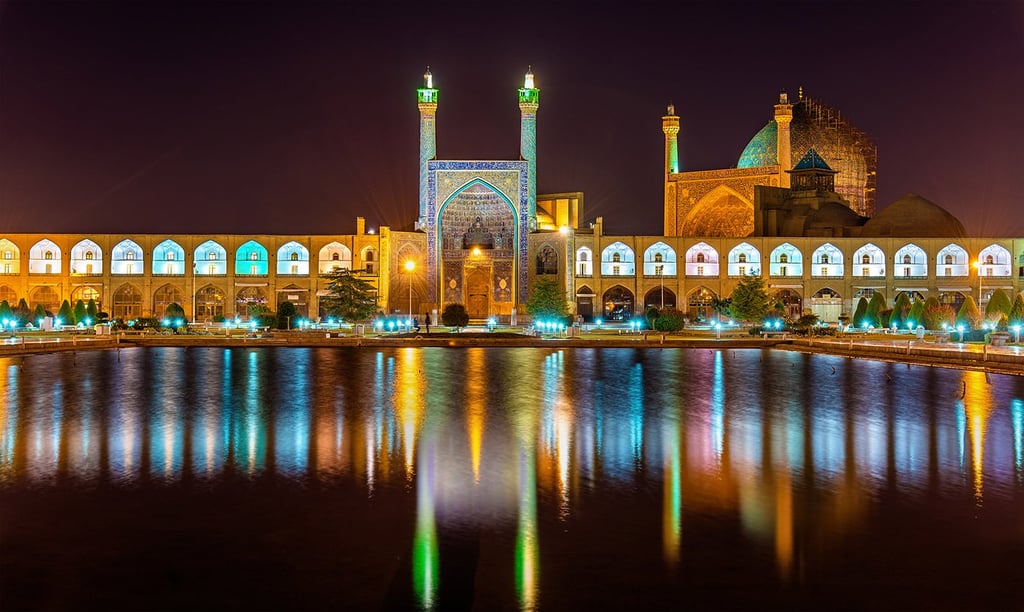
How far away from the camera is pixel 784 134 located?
37188mm

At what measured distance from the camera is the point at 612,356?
60.8ft

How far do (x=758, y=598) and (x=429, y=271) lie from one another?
94.6 ft

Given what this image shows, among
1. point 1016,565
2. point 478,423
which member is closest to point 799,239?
point 478,423

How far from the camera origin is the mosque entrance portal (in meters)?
34.2

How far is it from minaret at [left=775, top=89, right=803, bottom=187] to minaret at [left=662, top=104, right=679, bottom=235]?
4.08 m

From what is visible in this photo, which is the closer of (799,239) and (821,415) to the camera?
(821,415)

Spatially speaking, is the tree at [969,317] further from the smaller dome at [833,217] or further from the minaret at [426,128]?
the minaret at [426,128]

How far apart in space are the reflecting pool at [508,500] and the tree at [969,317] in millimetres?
11369

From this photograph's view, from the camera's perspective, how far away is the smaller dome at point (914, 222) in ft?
117

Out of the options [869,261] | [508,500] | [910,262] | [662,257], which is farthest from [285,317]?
[910,262]

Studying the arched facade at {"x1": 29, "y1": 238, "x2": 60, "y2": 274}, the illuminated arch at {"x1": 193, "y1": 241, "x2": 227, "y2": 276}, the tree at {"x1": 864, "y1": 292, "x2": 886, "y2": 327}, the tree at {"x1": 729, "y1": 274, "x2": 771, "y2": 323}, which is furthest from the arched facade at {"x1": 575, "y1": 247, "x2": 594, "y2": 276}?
the arched facade at {"x1": 29, "y1": 238, "x2": 60, "y2": 274}

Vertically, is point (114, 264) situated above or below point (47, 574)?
above

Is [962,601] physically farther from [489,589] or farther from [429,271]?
[429,271]

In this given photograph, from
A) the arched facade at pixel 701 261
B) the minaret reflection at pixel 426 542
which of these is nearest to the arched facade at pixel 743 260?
the arched facade at pixel 701 261
